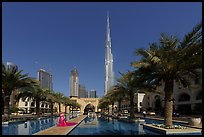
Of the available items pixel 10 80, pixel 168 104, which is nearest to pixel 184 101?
pixel 168 104

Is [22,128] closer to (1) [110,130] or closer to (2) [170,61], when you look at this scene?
(1) [110,130]

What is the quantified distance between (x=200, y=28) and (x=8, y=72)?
17.4 metres

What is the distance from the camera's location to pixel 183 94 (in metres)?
52.5

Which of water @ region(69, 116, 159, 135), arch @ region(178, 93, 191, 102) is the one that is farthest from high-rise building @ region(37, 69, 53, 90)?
water @ region(69, 116, 159, 135)

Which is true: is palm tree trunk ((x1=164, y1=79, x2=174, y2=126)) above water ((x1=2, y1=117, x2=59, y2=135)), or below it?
above

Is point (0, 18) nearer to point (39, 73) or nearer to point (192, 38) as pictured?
point (192, 38)

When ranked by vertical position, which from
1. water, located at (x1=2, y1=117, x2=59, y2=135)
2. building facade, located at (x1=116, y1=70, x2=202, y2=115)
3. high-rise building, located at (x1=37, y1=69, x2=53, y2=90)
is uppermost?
high-rise building, located at (x1=37, y1=69, x2=53, y2=90)

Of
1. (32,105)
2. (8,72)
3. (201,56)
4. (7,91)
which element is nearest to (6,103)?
(7,91)

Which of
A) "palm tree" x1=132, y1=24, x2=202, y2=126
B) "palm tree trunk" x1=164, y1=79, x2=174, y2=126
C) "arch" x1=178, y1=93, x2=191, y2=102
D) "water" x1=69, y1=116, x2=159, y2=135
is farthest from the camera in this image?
"arch" x1=178, y1=93, x2=191, y2=102

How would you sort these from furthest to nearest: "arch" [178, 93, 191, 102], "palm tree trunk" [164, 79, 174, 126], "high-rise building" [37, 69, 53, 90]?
1. "high-rise building" [37, 69, 53, 90]
2. "arch" [178, 93, 191, 102]
3. "palm tree trunk" [164, 79, 174, 126]

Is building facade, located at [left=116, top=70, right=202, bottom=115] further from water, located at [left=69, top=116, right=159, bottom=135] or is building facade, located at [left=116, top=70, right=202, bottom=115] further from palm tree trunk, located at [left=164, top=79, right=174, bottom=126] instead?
palm tree trunk, located at [left=164, top=79, right=174, bottom=126]

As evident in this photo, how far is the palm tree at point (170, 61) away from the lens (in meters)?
16.2

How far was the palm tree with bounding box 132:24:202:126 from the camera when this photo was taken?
16203 mm

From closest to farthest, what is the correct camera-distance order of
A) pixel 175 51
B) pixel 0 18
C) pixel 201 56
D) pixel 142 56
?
1. pixel 0 18
2. pixel 201 56
3. pixel 175 51
4. pixel 142 56
